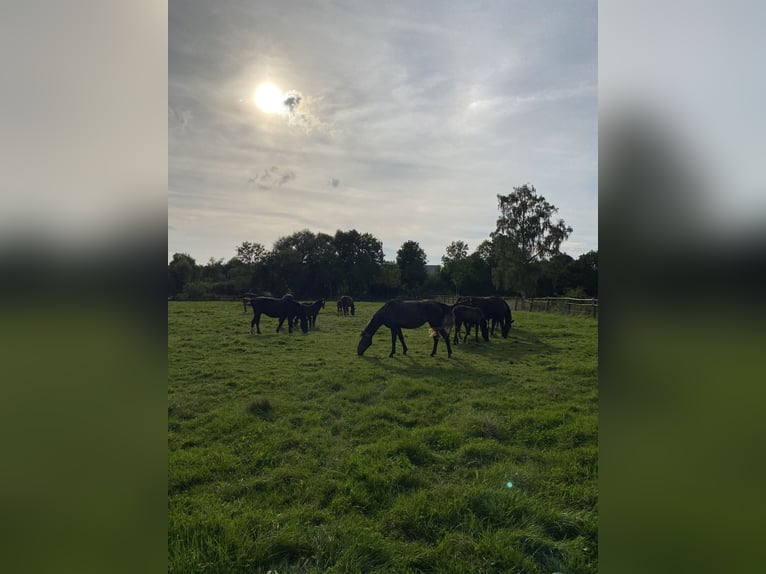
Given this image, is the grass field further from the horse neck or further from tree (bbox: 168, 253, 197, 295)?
tree (bbox: 168, 253, 197, 295)

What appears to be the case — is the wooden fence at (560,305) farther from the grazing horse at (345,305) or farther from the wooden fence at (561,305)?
the grazing horse at (345,305)

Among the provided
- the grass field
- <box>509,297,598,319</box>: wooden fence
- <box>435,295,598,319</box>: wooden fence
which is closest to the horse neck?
the grass field

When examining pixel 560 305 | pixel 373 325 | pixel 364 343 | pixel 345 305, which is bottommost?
pixel 364 343

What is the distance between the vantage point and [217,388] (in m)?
8.16

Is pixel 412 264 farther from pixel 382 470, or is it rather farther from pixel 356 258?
pixel 382 470

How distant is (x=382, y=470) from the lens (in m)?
4.30

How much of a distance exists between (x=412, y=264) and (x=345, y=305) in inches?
509
